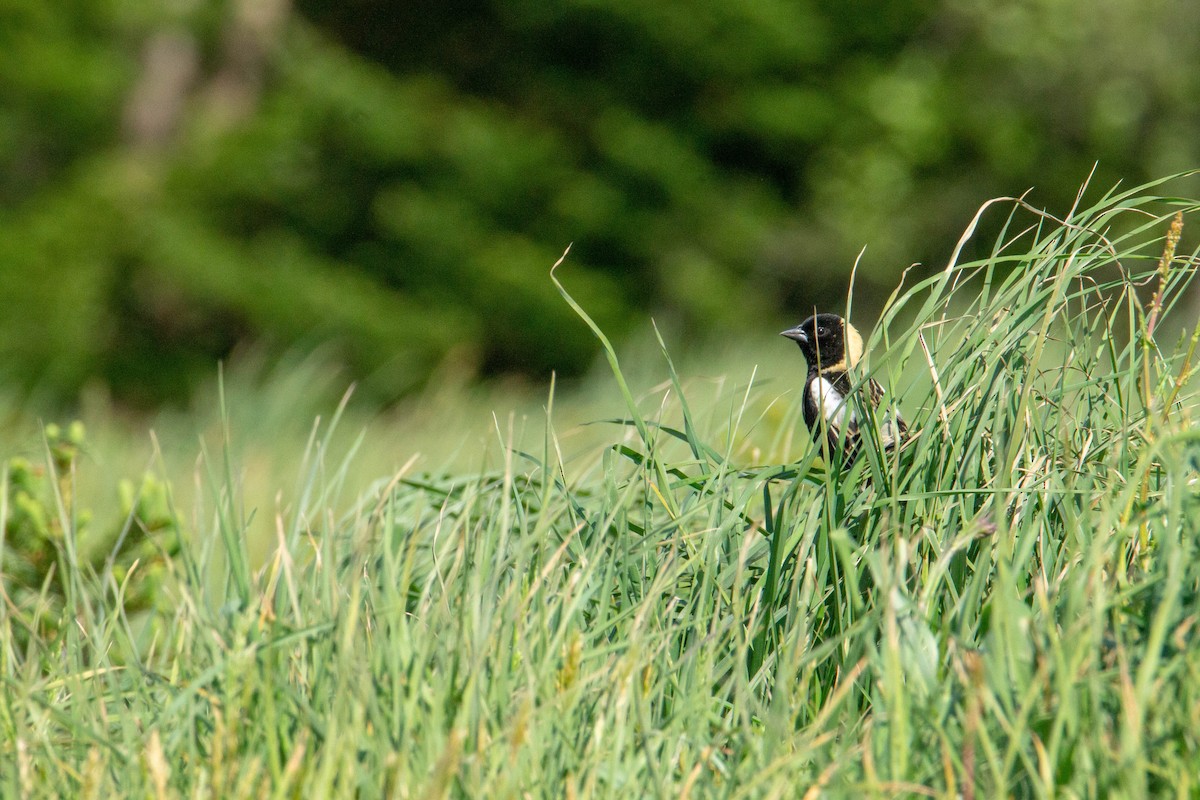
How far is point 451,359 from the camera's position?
13.7 metres

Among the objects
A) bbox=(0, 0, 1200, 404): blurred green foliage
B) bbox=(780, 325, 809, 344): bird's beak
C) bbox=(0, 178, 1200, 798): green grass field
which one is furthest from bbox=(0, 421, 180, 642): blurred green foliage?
bbox=(0, 0, 1200, 404): blurred green foliage

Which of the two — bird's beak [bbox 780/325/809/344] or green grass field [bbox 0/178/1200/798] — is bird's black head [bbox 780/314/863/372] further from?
green grass field [bbox 0/178/1200/798]

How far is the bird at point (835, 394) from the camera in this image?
5.96 ft

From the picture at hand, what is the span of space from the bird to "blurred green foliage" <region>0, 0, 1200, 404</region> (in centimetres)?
984

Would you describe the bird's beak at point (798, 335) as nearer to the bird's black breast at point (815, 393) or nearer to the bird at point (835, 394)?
the bird at point (835, 394)

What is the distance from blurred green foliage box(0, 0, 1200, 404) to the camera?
13359 millimetres

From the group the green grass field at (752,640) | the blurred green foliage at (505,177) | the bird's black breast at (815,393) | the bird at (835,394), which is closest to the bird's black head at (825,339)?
the bird at (835,394)

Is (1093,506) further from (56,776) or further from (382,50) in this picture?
(382,50)

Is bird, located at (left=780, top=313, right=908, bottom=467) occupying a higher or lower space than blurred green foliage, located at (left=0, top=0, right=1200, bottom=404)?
lower

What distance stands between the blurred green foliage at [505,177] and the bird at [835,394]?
9.84m

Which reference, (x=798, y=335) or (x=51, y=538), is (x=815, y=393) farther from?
(x=51, y=538)

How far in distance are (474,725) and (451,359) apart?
12368mm

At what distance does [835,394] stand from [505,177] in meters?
11.6

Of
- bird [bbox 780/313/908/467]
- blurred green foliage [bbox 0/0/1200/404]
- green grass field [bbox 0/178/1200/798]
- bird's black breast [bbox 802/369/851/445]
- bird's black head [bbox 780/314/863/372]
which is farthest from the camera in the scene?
blurred green foliage [bbox 0/0/1200/404]
